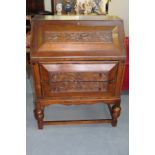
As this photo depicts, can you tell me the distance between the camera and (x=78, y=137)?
94.3 inches

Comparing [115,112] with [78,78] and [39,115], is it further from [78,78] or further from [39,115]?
[39,115]

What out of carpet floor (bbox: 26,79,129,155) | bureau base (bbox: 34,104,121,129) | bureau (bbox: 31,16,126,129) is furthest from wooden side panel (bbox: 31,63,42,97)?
carpet floor (bbox: 26,79,129,155)

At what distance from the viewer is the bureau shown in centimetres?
226

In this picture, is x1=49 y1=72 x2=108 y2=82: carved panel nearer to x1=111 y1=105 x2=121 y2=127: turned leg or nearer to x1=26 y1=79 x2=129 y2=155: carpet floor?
x1=111 y1=105 x2=121 y2=127: turned leg

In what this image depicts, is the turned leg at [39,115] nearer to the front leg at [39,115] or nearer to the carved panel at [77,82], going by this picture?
the front leg at [39,115]

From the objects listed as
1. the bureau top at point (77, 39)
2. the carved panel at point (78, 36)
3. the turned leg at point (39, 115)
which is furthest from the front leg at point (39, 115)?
the carved panel at point (78, 36)

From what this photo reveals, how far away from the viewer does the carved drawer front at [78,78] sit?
2281mm
